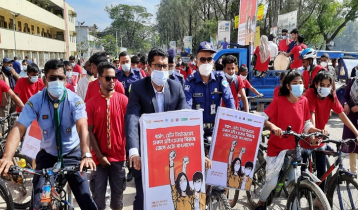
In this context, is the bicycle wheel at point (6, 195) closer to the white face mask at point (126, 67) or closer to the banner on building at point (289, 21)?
the white face mask at point (126, 67)

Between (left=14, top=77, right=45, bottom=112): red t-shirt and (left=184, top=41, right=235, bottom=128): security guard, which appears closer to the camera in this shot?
(left=184, top=41, right=235, bottom=128): security guard

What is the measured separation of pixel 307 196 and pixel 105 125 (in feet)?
7.23

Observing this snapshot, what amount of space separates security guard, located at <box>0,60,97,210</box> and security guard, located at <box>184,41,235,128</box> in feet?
4.40

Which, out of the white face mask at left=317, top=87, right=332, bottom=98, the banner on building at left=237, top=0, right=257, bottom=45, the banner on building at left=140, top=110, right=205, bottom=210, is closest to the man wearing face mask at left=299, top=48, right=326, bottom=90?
the white face mask at left=317, top=87, right=332, bottom=98

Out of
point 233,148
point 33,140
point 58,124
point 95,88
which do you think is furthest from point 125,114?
point 95,88

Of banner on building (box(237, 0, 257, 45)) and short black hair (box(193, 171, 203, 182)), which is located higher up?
banner on building (box(237, 0, 257, 45))

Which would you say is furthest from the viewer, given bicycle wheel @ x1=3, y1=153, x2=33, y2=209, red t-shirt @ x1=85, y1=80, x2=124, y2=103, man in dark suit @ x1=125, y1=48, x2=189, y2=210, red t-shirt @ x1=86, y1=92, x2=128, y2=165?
red t-shirt @ x1=85, y1=80, x2=124, y2=103

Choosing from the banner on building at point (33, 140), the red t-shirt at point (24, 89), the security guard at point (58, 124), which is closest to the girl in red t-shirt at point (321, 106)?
the security guard at point (58, 124)

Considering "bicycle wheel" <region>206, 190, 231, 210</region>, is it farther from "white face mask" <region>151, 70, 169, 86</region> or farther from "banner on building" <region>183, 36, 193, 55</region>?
"banner on building" <region>183, 36, 193, 55</region>

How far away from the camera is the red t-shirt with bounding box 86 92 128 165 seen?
3.48m

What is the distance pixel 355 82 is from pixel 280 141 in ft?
6.25

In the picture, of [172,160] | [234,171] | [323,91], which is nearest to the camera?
[172,160]

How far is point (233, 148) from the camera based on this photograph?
3.29 metres

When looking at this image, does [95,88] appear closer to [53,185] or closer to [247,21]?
[53,185]
